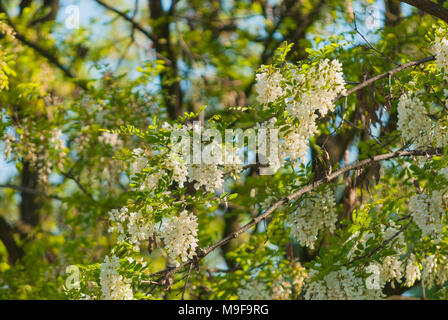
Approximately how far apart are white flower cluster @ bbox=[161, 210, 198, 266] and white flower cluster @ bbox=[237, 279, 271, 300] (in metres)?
2.24

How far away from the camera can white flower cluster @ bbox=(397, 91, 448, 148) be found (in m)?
3.28

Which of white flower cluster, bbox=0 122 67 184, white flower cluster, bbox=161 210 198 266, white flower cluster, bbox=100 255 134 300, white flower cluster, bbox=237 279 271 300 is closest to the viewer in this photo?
white flower cluster, bbox=100 255 134 300

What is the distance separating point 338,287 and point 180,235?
1.02 meters

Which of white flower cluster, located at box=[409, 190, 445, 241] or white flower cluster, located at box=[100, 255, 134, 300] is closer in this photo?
white flower cluster, located at box=[100, 255, 134, 300]

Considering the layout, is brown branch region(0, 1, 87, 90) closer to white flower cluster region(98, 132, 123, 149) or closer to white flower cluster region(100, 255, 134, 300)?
white flower cluster region(98, 132, 123, 149)

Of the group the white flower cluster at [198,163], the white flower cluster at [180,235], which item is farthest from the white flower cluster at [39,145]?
the white flower cluster at [180,235]

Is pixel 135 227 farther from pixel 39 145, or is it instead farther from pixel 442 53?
pixel 39 145

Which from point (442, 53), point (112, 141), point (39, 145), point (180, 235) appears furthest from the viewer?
point (39, 145)

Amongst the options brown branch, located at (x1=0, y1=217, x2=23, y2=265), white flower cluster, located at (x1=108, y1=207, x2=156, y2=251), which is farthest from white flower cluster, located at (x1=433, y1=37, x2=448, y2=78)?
brown branch, located at (x1=0, y1=217, x2=23, y2=265)

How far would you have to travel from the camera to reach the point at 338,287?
10.3ft

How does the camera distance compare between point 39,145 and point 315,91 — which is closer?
point 315,91

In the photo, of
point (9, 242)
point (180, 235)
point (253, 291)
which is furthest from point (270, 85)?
point (9, 242)
